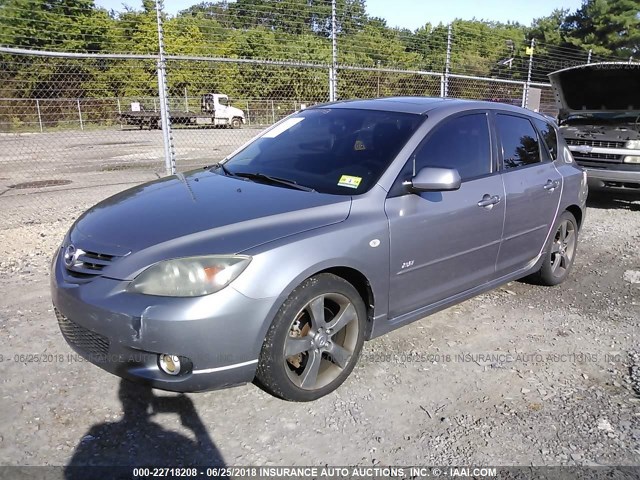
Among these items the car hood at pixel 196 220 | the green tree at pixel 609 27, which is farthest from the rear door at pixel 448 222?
the green tree at pixel 609 27

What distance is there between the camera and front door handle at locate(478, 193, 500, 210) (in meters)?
3.75

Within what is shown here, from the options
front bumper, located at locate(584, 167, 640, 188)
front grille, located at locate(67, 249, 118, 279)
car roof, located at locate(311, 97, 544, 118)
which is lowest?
front bumper, located at locate(584, 167, 640, 188)

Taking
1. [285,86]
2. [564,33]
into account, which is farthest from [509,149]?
[564,33]

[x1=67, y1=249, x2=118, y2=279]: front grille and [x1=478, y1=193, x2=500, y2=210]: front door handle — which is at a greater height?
[x1=478, y1=193, x2=500, y2=210]: front door handle

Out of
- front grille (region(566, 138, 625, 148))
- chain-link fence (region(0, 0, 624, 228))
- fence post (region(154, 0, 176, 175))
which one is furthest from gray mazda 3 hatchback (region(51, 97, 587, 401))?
chain-link fence (region(0, 0, 624, 228))

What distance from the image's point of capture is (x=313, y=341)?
2932mm

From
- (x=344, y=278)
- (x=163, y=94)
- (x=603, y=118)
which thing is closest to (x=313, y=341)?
(x=344, y=278)

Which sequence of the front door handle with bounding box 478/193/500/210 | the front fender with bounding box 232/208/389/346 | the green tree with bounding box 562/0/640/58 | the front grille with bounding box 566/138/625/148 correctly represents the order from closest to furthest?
the front fender with bounding box 232/208/389/346
the front door handle with bounding box 478/193/500/210
the front grille with bounding box 566/138/625/148
the green tree with bounding box 562/0/640/58

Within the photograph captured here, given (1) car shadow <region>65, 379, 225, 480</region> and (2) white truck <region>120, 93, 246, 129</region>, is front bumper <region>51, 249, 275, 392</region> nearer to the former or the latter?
(1) car shadow <region>65, 379, 225, 480</region>

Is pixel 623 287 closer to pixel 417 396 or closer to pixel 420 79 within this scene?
pixel 417 396

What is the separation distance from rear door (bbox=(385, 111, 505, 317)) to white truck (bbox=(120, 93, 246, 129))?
15832mm

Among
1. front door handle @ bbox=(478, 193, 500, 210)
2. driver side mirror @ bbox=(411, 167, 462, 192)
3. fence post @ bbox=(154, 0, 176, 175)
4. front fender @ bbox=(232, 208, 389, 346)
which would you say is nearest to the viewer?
front fender @ bbox=(232, 208, 389, 346)

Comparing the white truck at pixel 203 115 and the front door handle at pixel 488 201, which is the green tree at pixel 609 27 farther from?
the front door handle at pixel 488 201

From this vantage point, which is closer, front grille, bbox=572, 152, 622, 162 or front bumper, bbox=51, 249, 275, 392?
front bumper, bbox=51, 249, 275, 392
